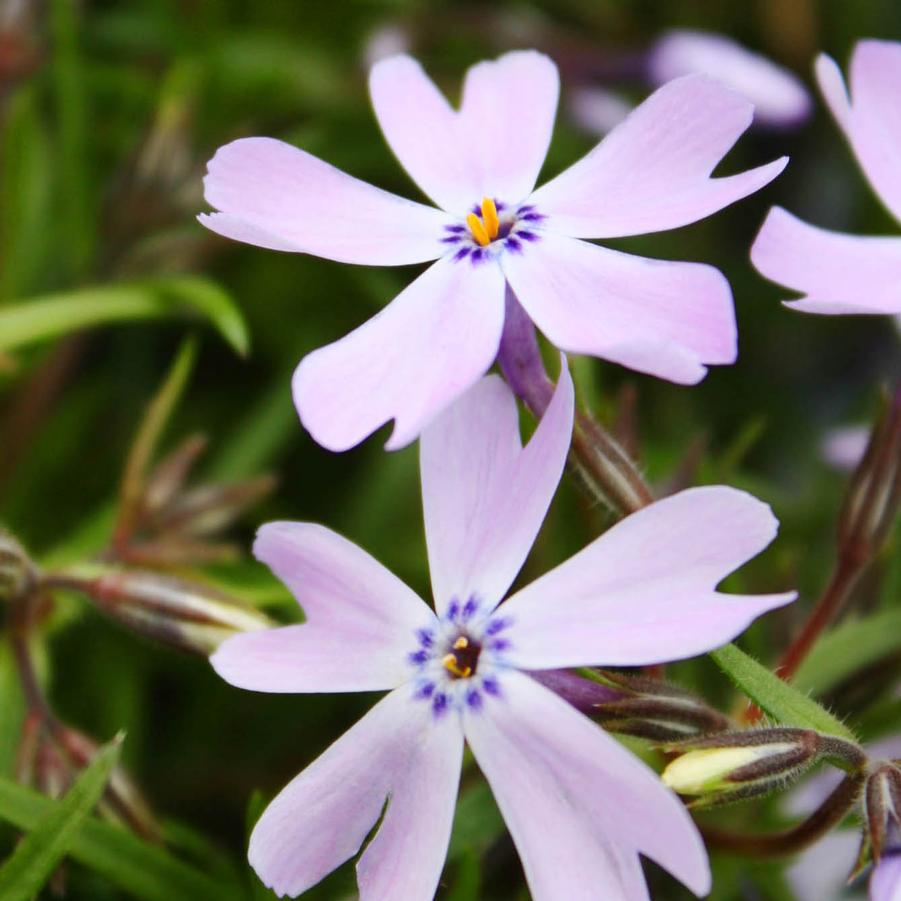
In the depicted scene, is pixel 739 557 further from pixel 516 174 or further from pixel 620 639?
pixel 516 174

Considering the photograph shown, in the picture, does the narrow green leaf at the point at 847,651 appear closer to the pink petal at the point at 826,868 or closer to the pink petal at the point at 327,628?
the pink petal at the point at 826,868

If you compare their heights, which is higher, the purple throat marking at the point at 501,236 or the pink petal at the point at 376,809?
the purple throat marking at the point at 501,236

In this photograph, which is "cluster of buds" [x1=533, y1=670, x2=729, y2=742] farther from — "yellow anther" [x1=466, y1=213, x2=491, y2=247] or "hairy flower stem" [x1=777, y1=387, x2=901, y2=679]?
"yellow anther" [x1=466, y1=213, x2=491, y2=247]

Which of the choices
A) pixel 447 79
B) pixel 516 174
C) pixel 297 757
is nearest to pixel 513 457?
pixel 516 174

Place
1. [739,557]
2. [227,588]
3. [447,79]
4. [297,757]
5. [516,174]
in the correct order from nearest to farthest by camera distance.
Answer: [739,557], [516,174], [227,588], [297,757], [447,79]

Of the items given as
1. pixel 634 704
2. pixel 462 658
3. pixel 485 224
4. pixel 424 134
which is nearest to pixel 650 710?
pixel 634 704

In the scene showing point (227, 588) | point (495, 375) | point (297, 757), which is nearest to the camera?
point (495, 375)

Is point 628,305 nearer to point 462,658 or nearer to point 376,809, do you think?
point 462,658

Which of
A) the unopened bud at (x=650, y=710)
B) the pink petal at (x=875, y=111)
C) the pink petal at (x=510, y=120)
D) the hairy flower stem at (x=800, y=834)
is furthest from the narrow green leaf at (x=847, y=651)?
the pink petal at (x=510, y=120)
